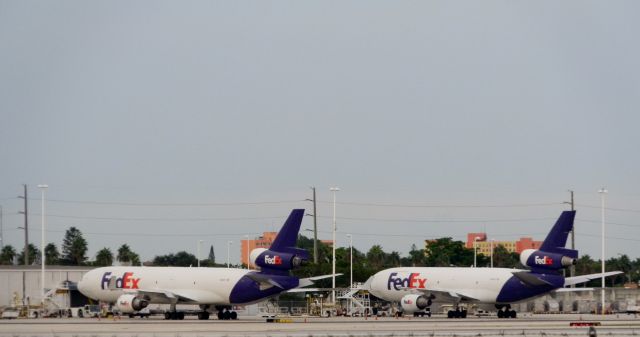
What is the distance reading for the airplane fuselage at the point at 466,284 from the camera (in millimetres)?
96262

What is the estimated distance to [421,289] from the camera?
100 meters

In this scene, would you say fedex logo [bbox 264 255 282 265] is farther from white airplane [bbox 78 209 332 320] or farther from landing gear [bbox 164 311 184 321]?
landing gear [bbox 164 311 184 321]

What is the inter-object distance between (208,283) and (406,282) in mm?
19545

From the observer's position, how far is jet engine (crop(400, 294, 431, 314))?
9975 centimetres

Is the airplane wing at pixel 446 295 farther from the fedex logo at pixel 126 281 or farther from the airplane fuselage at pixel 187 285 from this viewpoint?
the fedex logo at pixel 126 281

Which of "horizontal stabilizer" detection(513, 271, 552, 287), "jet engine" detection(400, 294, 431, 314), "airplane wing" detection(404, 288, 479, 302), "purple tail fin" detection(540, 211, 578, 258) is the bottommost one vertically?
"jet engine" detection(400, 294, 431, 314)

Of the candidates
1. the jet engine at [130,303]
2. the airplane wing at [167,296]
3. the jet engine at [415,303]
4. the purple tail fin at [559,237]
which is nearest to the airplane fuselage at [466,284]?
the jet engine at [415,303]

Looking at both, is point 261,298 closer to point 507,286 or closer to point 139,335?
point 507,286

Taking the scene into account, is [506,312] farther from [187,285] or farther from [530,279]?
[187,285]

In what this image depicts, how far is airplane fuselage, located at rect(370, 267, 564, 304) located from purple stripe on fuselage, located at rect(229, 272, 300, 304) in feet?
44.9

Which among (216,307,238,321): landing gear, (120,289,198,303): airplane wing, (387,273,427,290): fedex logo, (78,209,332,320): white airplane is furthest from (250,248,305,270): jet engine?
(387,273,427,290): fedex logo

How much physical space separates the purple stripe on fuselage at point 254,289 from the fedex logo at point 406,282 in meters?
15.7

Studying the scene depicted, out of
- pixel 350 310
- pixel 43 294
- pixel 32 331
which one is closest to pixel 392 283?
pixel 350 310

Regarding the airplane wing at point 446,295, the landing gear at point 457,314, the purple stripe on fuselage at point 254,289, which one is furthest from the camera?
the airplane wing at point 446,295
